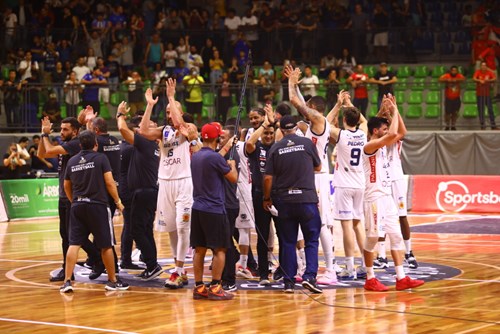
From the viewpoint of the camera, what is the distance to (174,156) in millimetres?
14562

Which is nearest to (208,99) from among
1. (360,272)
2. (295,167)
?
(360,272)

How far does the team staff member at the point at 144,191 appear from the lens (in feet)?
48.9

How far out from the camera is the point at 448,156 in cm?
3005

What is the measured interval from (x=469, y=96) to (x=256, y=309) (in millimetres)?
18219

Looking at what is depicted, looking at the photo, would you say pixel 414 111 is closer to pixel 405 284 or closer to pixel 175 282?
pixel 405 284

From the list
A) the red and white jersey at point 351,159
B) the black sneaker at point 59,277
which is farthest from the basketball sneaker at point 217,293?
the black sneaker at point 59,277

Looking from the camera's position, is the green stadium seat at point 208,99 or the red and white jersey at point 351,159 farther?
the green stadium seat at point 208,99

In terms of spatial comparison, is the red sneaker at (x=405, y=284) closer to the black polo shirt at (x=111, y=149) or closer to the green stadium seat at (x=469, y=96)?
the black polo shirt at (x=111, y=149)

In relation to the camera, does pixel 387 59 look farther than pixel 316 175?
Yes

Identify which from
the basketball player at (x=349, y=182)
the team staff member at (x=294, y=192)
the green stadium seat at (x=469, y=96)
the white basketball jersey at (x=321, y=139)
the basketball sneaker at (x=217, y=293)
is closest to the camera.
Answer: the basketball sneaker at (x=217, y=293)

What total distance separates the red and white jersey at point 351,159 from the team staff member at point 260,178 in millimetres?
1087

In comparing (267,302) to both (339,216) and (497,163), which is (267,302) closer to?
(339,216)

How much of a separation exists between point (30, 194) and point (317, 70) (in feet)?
33.9

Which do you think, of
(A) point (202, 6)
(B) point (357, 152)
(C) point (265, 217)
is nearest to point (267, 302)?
(C) point (265, 217)
